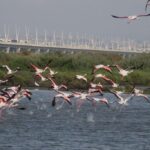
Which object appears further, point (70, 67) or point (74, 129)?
point (70, 67)

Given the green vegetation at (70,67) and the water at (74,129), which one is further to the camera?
the green vegetation at (70,67)

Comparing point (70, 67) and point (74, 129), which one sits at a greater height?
point (70, 67)

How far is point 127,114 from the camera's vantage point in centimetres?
5872

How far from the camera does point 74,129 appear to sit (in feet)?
150

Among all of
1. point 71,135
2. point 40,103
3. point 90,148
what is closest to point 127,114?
point 40,103

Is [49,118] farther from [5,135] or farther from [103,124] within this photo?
[5,135]

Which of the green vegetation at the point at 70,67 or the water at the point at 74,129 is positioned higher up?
the green vegetation at the point at 70,67

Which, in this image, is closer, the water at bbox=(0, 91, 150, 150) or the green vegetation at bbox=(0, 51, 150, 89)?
the water at bbox=(0, 91, 150, 150)

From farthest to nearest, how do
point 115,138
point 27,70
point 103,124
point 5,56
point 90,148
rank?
point 5,56, point 27,70, point 103,124, point 115,138, point 90,148

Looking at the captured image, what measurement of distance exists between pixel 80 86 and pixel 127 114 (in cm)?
3038

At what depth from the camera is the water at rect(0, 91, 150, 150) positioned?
125 feet

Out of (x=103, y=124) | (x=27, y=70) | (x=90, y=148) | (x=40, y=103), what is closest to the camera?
(x=90, y=148)

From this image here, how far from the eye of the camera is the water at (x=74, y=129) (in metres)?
38.0

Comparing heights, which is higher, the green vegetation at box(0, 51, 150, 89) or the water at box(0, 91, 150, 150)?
the green vegetation at box(0, 51, 150, 89)
